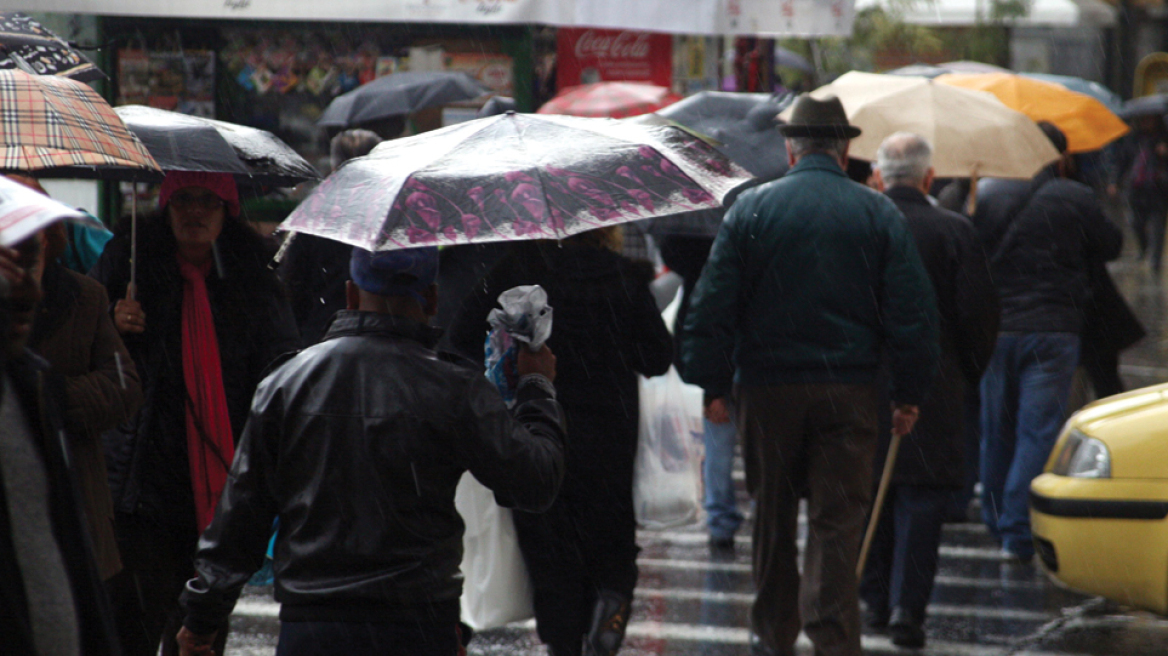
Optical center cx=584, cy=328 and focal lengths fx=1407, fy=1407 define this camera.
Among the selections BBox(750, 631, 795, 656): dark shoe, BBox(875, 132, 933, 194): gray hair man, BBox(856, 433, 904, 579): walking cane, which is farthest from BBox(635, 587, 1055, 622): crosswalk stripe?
BBox(875, 132, 933, 194): gray hair man

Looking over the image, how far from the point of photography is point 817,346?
5.37 m

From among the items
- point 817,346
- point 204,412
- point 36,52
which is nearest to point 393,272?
point 204,412

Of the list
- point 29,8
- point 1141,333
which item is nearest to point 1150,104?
point 1141,333

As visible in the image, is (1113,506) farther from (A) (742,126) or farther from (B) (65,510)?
(B) (65,510)

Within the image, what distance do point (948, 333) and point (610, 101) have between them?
517 cm

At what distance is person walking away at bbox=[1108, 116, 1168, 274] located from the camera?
2330 cm

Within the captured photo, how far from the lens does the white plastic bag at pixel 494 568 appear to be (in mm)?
5246

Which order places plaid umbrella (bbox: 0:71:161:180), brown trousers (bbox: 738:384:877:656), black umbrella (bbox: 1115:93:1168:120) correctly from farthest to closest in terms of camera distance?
1. black umbrella (bbox: 1115:93:1168:120)
2. brown trousers (bbox: 738:384:877:656)
3. plaid umbrella (bbox: 0:71:161:180)

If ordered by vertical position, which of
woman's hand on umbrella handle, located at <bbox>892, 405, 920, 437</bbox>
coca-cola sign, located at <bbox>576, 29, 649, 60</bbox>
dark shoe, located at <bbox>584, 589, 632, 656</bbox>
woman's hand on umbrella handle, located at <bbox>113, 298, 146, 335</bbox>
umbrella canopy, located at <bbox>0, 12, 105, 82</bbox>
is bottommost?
dark shoe, located at <bbox>584, 589, 632, 656</bbox>

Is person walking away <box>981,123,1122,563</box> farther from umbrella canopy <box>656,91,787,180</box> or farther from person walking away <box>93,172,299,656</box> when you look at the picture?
person walking away <box>93,172,299,656</box>

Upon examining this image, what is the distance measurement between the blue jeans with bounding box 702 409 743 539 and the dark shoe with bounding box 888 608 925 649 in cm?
195

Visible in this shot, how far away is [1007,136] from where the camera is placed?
24.5ft

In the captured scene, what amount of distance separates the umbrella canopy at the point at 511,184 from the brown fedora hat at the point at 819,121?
151 cm

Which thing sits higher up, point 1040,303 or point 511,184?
point 511,184
